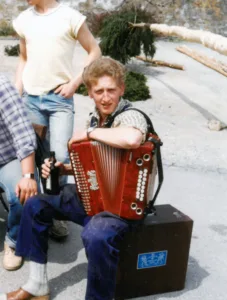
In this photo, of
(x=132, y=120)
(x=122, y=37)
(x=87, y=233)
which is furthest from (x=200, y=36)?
(x=87, y=233)

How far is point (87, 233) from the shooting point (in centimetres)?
281

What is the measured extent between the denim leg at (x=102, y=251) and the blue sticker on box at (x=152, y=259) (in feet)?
0.95

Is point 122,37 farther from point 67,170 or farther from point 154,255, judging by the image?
point 154,255

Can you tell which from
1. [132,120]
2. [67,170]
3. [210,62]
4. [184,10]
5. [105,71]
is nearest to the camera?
[132,120]

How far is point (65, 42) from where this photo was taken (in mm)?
3871

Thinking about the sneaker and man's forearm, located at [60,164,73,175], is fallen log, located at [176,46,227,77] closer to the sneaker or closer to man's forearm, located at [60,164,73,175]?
the sneaker

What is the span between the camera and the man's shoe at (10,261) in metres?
3.51

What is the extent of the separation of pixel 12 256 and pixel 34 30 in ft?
5.59

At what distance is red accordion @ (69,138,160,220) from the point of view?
2760 millimetres

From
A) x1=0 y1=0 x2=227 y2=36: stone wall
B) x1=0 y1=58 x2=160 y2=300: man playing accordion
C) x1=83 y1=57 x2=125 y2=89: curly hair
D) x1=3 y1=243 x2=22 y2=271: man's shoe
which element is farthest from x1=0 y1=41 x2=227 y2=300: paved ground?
x1=0 y1=0 x2=227 y2=36: stone wall

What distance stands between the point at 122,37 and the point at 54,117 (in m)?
6.82

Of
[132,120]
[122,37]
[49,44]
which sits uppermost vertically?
[49,44]

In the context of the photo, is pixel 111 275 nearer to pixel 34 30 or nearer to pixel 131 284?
pixel 131 284

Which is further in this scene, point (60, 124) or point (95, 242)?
point (60, 124)
